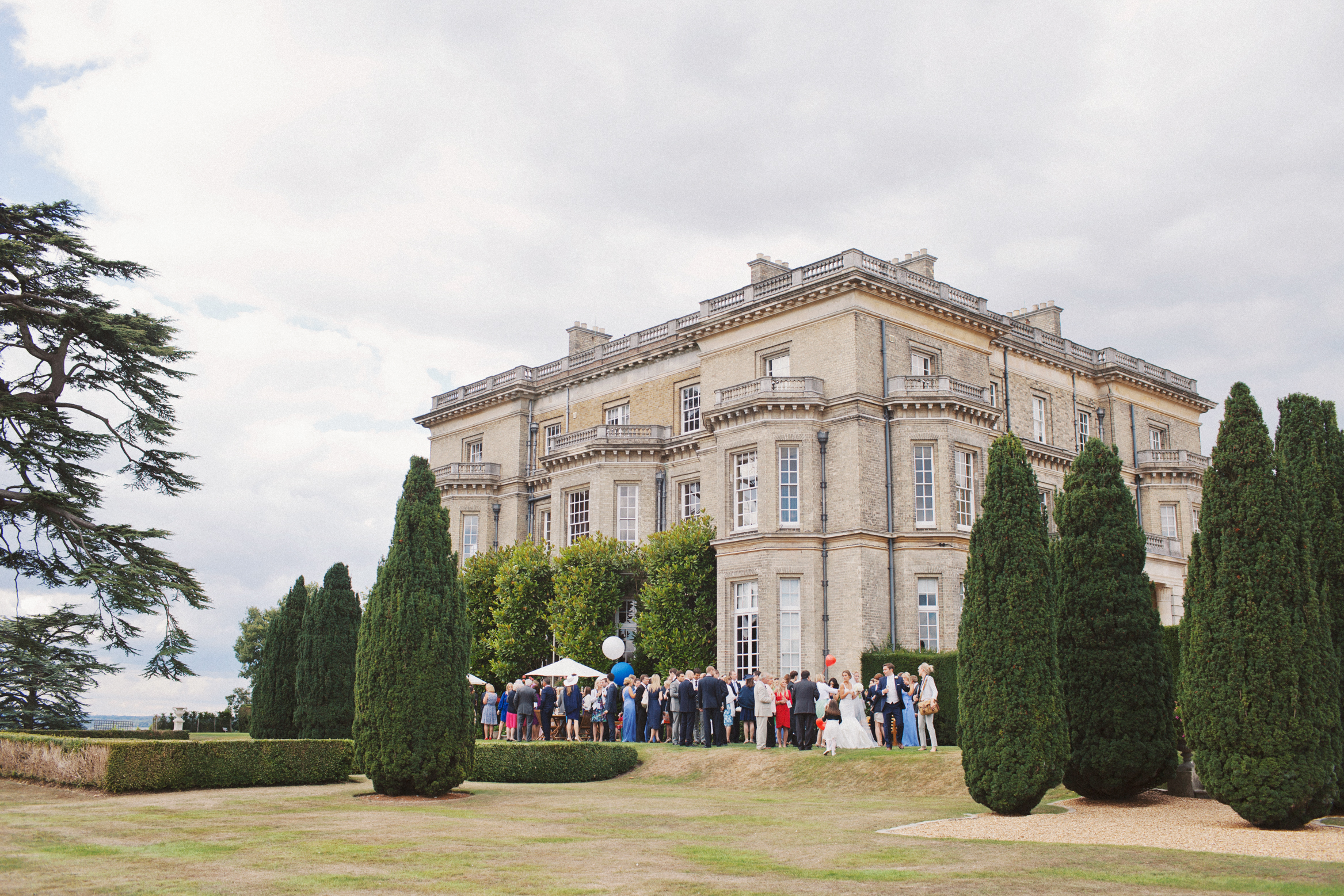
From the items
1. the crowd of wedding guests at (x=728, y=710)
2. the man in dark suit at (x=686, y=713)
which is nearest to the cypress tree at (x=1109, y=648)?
the crowd of wedding guests at (x=728, y=710)

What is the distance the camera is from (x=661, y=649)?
32594 millimetres

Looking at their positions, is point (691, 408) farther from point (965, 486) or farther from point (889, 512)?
point (965, 486)

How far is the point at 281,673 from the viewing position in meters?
29.7

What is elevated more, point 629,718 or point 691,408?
point 691,408

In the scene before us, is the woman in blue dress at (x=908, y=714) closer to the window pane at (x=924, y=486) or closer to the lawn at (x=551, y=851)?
the lawn at (x=551, y=851)

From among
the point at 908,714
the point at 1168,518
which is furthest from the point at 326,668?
the point at 1168,518

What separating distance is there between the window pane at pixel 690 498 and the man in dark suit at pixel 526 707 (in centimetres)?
1143

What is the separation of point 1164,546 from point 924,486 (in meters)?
13.4

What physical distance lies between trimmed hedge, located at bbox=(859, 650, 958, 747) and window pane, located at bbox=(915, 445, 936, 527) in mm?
5085

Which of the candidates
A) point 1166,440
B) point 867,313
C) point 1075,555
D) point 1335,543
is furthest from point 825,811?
point 1166,440

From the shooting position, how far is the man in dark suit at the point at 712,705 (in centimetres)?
2309

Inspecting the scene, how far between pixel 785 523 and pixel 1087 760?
55.1 ft

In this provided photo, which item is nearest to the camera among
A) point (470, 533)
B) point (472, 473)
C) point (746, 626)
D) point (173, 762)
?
point (173, 762)

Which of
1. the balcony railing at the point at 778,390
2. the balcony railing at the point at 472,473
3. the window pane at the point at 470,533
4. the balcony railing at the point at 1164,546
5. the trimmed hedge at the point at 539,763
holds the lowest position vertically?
the trimmed hedge at the point at 539,763
